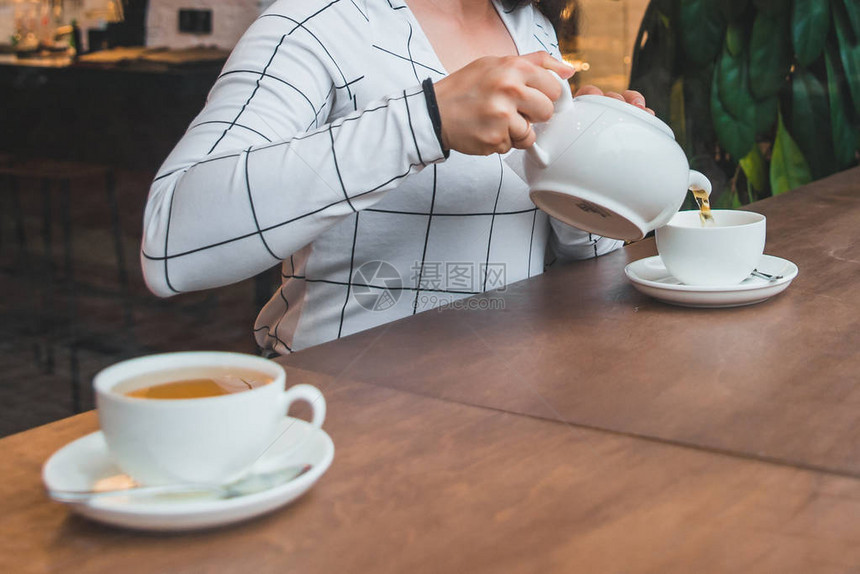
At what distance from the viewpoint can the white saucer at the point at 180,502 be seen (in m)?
0.41

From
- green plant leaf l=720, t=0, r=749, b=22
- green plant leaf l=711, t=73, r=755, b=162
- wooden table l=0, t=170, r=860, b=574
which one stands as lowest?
green plant leaf l=711, t=73, r=755, b=162

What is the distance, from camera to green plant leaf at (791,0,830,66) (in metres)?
2.24

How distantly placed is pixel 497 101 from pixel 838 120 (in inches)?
76.7

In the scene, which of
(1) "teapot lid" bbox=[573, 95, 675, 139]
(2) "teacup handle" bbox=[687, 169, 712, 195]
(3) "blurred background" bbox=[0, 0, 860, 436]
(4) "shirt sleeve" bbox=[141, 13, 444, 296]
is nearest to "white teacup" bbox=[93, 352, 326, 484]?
(4) "shirt sleeve" bbox=[141, 13, 444, 296]

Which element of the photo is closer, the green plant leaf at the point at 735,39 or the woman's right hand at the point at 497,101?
the woman's right hand at the point at 497,101

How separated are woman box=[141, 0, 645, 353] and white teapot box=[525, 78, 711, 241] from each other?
0.03m

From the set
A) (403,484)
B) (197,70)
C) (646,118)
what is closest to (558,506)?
(403,484)

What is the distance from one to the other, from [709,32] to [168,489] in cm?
231

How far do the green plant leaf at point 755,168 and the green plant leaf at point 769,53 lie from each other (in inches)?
6.5

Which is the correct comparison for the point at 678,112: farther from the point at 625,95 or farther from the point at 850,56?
the point at 625,95

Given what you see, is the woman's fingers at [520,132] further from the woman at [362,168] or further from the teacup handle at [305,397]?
the teacup handle at [305,397]

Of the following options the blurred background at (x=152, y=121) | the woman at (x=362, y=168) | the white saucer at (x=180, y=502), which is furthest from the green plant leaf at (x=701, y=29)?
the white saucer at (x=180, y=502)

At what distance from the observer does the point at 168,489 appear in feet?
1.41

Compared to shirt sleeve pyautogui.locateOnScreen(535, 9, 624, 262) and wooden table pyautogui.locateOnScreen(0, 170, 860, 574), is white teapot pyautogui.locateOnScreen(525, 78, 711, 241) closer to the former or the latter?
wooden table pyautogui.locateOnScreen(0, 170, 860, 574)
